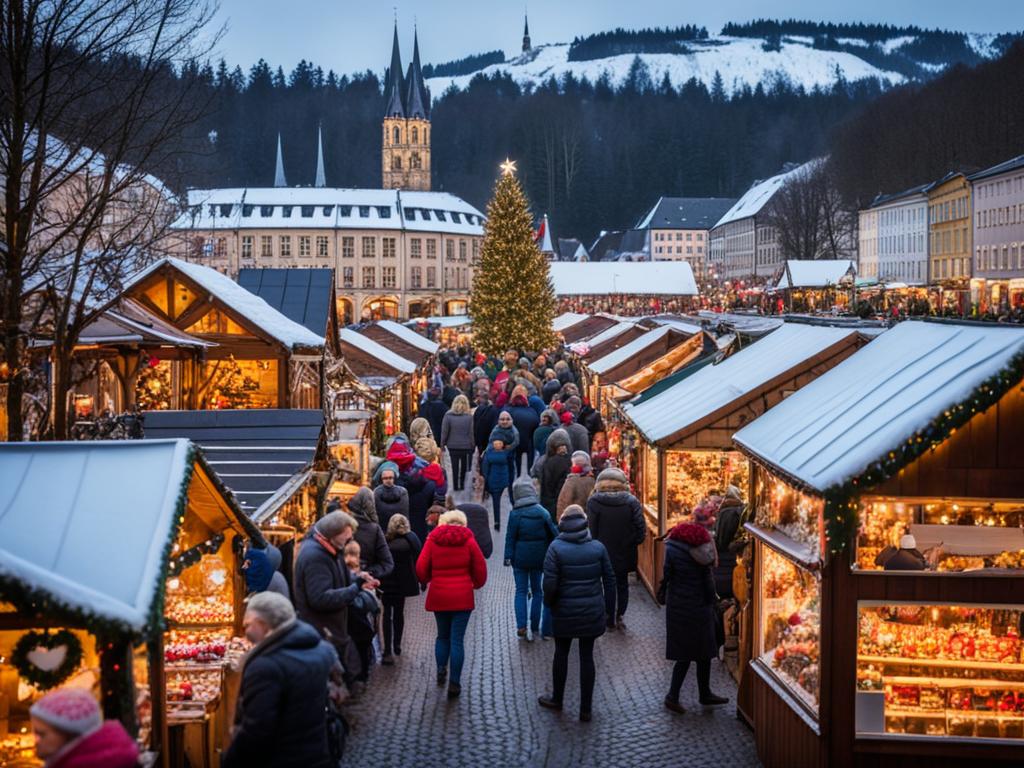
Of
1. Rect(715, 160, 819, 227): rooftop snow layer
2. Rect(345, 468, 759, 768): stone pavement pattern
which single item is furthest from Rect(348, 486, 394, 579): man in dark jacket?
Rect(715, 160, 819, 227): rooftop snow layer

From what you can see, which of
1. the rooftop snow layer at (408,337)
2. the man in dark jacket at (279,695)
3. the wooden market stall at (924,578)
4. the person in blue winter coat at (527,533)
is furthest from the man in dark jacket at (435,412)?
the man in dark jacket at (279,695)

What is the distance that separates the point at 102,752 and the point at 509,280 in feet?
131

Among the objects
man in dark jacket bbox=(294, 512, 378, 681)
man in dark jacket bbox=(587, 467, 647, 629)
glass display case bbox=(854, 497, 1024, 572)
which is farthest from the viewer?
man in dark jacket bbox=(587, 467, 647, 629)

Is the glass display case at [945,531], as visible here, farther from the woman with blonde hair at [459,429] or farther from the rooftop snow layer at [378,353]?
the rooftop snow layer at [378,353]

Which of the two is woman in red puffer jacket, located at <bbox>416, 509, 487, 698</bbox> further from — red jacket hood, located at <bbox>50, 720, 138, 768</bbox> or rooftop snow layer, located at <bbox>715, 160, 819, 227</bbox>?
rooftop snow layer, located at <bbox>715, 160, 819, 227</bbox>

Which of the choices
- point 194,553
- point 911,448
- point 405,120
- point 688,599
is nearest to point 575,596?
point 688,599

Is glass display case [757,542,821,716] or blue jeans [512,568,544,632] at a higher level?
glass display case [757,542,821,716]

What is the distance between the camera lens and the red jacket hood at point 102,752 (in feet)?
12.6

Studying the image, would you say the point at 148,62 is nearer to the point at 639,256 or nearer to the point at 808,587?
the point at 808,587

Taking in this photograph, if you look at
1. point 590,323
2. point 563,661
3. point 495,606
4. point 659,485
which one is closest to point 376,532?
point 563,661

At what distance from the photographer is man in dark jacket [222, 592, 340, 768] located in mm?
5074

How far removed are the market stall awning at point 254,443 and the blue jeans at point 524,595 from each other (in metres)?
1.87

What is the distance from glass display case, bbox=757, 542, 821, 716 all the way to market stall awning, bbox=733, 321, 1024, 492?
1.94ft

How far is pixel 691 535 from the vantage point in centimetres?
864
